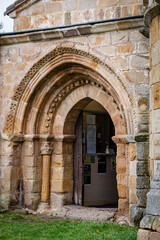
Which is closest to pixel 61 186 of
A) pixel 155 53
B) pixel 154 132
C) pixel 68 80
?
pixel 68 80

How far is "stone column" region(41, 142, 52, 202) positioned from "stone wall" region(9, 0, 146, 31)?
247 cm

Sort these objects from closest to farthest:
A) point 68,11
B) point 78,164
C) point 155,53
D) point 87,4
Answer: point 155,53, point 87,4, point 68,11, point 78,164

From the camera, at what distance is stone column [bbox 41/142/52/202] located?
297 inches

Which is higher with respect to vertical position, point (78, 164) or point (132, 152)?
point (132, 152)

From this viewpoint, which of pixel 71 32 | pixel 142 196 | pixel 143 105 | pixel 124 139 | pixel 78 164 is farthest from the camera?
pixel 78 164

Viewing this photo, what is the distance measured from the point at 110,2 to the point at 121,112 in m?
2.09

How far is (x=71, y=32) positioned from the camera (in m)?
6.77

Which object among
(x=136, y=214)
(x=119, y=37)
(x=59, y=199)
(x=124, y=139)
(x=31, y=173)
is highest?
(x=119, y=37)

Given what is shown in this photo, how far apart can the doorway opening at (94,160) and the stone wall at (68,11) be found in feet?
6.73

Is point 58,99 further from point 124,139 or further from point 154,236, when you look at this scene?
point 154,236

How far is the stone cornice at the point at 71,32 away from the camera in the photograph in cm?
625

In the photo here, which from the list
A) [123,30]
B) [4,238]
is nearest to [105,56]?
[123,30]

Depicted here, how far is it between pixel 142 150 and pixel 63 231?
1.78m

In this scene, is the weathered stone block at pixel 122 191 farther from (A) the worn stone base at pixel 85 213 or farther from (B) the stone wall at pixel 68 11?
(B) the stone wall at pixel 68 11
